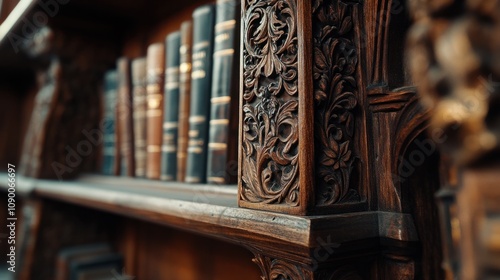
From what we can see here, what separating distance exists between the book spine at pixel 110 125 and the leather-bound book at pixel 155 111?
0.62ft

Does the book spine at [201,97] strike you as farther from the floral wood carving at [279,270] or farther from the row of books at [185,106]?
the floral wood carving at [279,270]

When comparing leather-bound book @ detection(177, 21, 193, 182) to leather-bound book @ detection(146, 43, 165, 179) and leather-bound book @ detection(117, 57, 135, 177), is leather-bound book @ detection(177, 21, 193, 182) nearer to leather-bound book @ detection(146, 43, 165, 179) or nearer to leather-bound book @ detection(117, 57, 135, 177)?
leather-bound book @ detection(146, 43, 165, 179)

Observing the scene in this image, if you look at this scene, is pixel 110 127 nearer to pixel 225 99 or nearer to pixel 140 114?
pixel 140 114

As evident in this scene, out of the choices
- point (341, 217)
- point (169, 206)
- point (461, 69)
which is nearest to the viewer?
point (461, 69)

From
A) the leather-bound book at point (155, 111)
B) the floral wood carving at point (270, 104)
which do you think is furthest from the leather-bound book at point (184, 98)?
the floral wood carving at point (270, 104)

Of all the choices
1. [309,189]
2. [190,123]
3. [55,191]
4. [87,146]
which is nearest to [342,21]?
[309,189]

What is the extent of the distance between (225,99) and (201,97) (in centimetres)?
7

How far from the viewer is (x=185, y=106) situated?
665 millimetres

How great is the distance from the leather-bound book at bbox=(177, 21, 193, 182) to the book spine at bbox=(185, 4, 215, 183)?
1.5 inches

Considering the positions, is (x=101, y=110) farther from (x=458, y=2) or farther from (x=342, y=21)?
(x=458, y=2)

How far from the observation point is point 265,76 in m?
0.44

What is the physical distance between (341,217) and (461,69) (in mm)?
226

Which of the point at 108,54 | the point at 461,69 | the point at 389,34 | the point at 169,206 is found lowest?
the point at 169,206

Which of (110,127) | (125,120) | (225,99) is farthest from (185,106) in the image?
(110,127)
